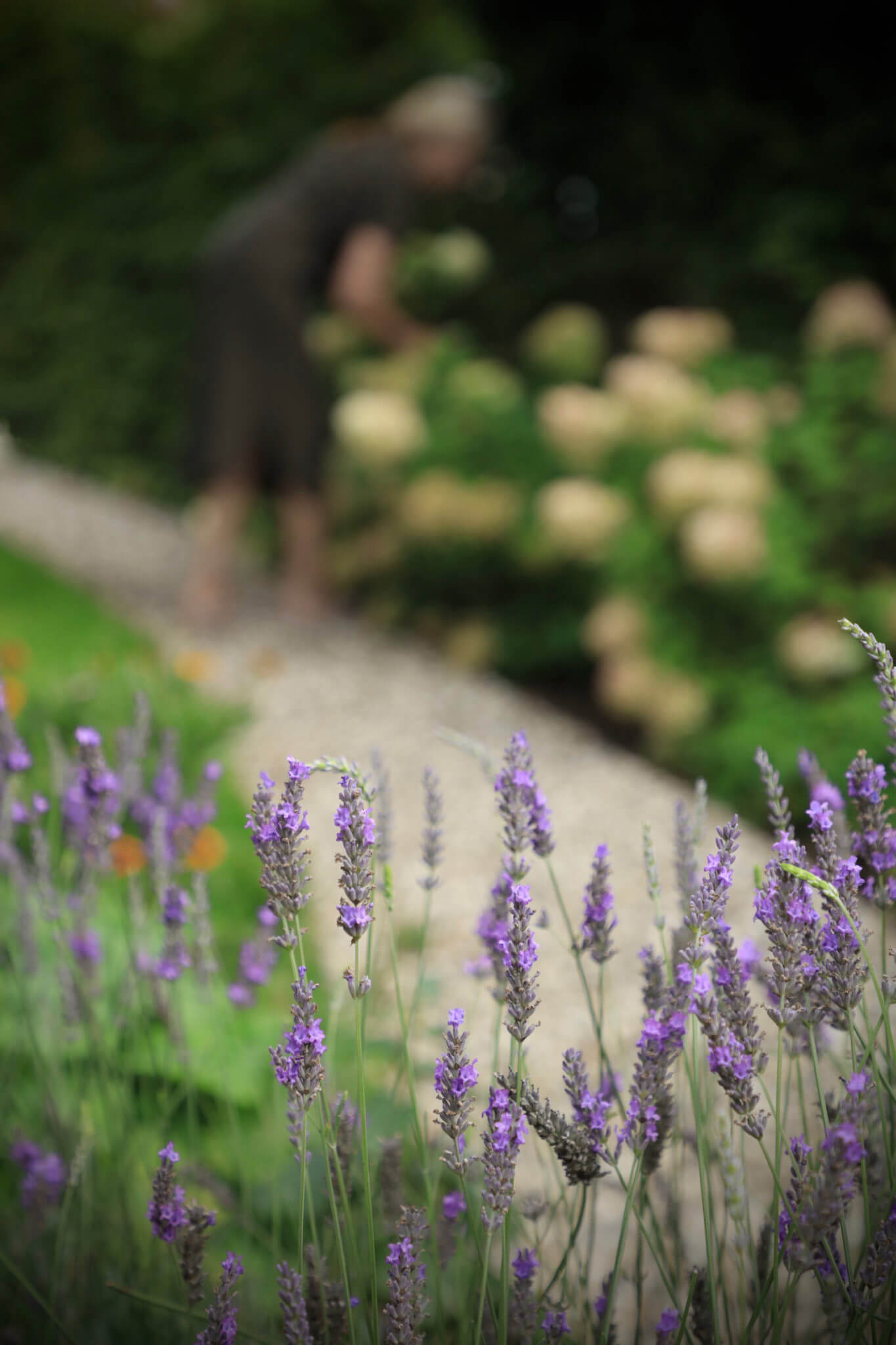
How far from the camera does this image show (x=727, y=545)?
3.25 m

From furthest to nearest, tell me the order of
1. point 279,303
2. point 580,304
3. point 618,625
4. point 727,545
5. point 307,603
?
point 580,304 < point 307,603 < point 279,303 < point 618,625 < point 727,545

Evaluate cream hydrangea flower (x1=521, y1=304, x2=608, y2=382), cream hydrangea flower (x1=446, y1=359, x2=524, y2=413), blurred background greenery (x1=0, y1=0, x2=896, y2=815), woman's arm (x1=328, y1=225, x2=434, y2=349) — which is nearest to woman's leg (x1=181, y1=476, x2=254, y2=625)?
blurred background greenery (x1=0, y1=0, x2=896, y2=815)

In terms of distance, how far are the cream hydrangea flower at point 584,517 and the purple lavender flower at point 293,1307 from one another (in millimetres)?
3158

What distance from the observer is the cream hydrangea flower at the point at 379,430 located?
14.4 feet

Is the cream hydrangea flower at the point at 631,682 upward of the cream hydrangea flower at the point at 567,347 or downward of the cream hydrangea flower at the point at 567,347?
downward

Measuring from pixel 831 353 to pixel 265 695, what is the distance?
2380 mm

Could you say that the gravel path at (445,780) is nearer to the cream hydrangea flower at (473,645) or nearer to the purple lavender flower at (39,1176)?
the cream hydrangea flower at (473,645)

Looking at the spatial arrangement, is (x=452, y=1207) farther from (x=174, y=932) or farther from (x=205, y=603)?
(x=205, y=603)

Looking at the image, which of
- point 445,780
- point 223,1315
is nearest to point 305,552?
point 445,780

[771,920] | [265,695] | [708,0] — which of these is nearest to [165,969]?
[771,920]

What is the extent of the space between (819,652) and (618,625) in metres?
0.72

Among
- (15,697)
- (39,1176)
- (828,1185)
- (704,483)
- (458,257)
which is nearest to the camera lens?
(828,1185)

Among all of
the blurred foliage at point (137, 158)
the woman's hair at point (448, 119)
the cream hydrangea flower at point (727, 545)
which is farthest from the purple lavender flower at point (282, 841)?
the blurred foliage at point (137, 158)

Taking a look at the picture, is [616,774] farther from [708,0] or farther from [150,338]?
[150,338]
